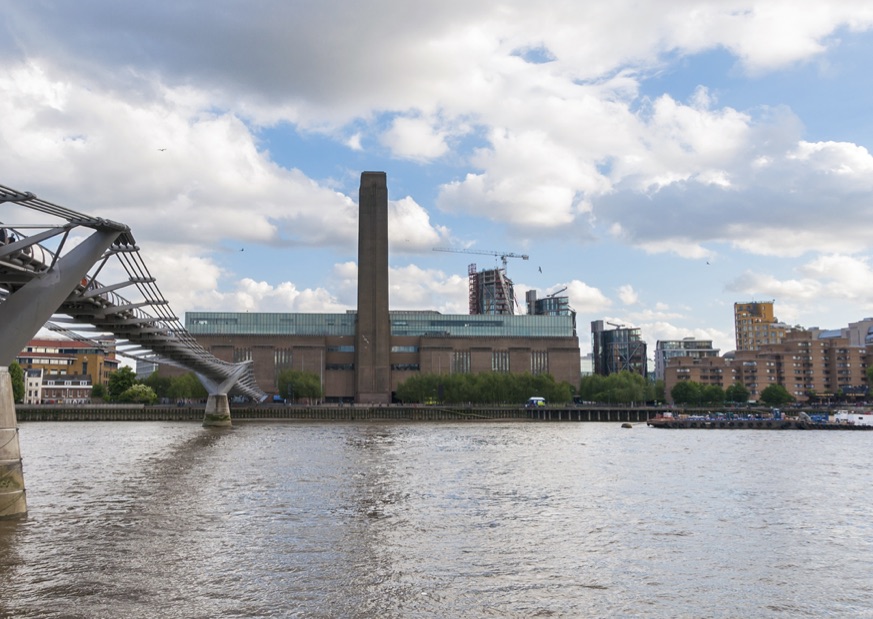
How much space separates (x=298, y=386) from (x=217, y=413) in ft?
170

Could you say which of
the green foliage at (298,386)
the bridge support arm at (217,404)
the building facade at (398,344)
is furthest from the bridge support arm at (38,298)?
the building facade at (398,344)

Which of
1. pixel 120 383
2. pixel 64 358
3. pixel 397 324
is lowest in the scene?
pixel 120 383

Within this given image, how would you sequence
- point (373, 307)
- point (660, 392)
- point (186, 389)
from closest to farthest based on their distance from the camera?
point (186, 389) → point (373, 307) → point (660, 392)

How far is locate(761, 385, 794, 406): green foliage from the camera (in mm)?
155500

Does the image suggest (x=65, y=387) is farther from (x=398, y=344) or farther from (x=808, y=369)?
(x=808, y=369)

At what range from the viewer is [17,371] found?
116750 mm

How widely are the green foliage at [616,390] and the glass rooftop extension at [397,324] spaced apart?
458 inches

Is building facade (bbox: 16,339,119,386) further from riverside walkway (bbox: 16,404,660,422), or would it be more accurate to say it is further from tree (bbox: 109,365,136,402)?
riverside walkway (bbox: 16,404,660,422)

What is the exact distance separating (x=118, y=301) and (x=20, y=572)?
→ 827 inches

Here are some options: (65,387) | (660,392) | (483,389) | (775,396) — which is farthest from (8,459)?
(660,392)

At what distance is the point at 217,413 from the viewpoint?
93.4m

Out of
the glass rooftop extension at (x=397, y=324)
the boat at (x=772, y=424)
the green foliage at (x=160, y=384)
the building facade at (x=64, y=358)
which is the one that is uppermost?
the glass rooftop extension at (x=397, y=324)

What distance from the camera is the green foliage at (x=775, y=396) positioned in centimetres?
15550

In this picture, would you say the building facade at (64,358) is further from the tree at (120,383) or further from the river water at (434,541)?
the river water at (434,541)
